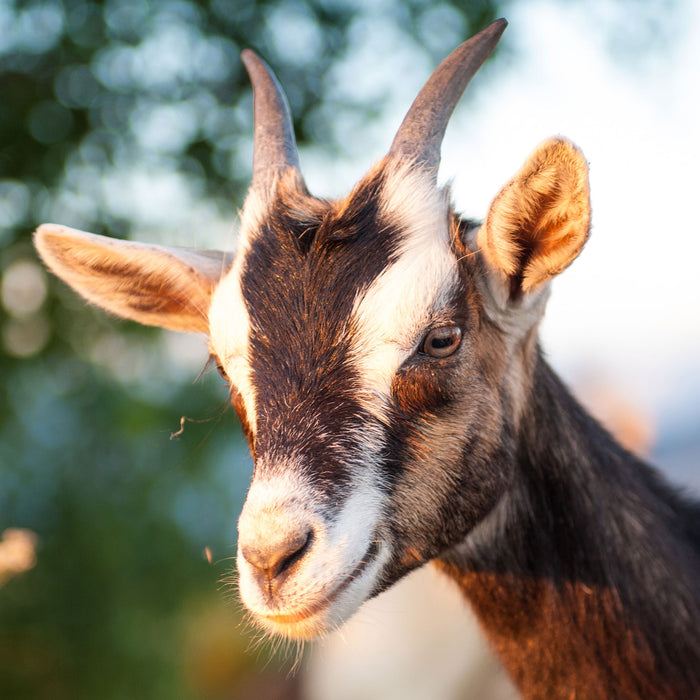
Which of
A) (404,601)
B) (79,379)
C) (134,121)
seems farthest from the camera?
(79,379)

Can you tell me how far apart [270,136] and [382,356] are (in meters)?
1.21

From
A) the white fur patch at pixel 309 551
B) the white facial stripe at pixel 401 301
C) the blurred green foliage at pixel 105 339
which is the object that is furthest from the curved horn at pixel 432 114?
the blurred green foliage at pixel 105 339

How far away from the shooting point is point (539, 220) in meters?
2.07

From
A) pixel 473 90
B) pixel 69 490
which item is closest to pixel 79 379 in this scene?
pixel 69 490

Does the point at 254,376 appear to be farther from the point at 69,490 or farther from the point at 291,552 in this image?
the point at 69,490

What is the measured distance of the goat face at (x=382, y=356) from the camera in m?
1.78

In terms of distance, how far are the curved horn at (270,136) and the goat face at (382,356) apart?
235 millimetres

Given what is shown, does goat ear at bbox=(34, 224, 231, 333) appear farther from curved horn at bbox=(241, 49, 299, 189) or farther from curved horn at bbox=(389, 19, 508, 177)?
curved horn at bbox=(389, 19, 508, 177)

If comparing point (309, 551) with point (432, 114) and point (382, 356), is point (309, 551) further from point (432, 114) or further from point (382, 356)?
point (432, 114)

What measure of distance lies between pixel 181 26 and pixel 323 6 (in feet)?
5.19

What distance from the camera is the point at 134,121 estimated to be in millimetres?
7305

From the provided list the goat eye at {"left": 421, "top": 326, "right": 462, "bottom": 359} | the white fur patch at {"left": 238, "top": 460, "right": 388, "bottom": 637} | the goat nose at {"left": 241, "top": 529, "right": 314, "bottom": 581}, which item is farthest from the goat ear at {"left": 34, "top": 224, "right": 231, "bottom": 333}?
the goat nose at {"left": 241, "top": 529, "right": 314, "bottom": 581}

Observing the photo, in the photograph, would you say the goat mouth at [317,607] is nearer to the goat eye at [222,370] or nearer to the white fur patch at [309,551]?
the white fur patch at [309,551]

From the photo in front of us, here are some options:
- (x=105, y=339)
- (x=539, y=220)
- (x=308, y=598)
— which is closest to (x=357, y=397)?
(x=308, y=598)
